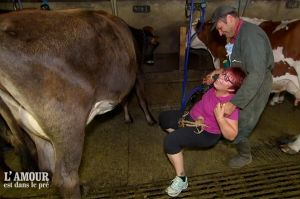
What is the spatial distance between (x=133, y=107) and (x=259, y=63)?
264cm

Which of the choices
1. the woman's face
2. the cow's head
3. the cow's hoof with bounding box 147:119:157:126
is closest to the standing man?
the woman's face

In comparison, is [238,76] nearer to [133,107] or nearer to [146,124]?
[146,124]

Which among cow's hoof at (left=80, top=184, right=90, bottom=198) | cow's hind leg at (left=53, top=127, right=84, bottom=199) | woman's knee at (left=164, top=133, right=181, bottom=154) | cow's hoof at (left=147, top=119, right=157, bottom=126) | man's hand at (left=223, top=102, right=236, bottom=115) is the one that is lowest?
cow's hoof at (left=147, top=119, right=157, bottom=126)

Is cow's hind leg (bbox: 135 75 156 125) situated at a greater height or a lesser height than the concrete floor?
greater

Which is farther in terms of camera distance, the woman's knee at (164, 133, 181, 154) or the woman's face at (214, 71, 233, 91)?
the woman's knee at (164, 133, 181, 154)

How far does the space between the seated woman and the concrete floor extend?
43 centimetres

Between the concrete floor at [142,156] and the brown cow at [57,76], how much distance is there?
0.90 m

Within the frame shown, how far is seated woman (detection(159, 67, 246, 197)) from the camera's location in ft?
7.54

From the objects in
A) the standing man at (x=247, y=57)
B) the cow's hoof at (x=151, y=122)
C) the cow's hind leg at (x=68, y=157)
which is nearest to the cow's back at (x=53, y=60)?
the cow's hind leg at (x=68, y=157)

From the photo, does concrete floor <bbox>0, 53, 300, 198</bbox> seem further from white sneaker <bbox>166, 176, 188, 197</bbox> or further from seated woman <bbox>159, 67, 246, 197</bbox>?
seated woman <bbox>159, 67, 246, 197</bbox>

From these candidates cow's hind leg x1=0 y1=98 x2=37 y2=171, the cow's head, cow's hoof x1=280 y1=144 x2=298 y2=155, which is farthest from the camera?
the cow's head

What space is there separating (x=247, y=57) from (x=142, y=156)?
1.70 m

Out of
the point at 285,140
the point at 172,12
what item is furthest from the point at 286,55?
Result: the point at 172,12

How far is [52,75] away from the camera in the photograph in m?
1.80
